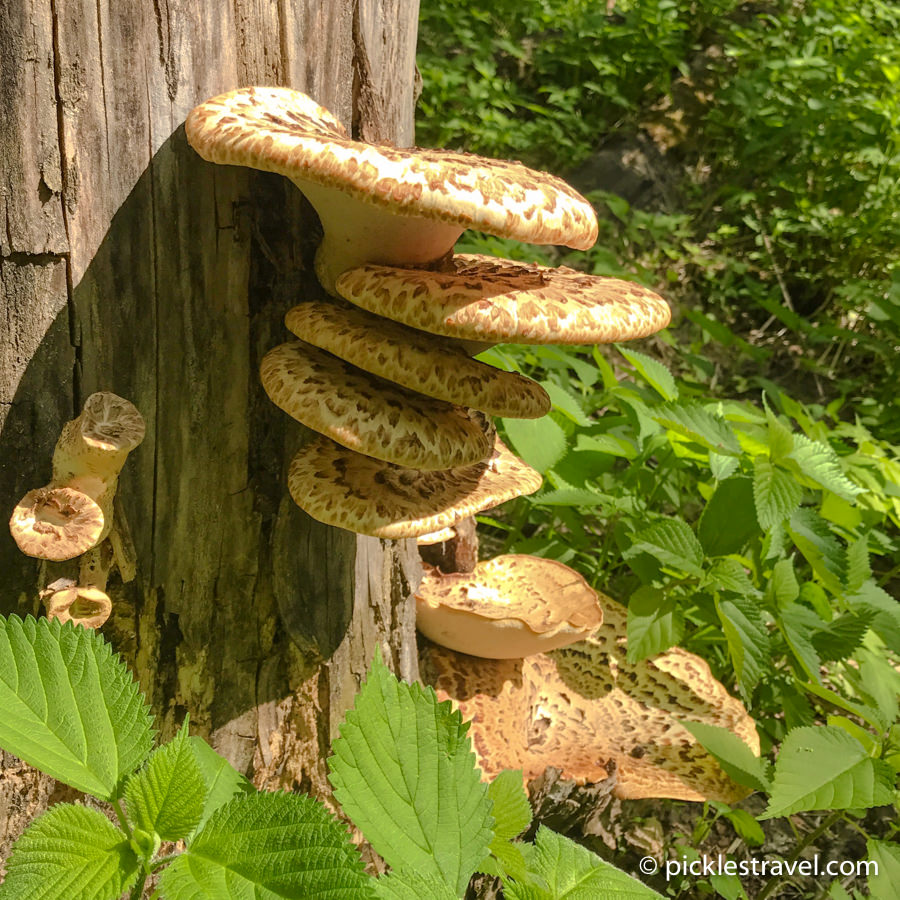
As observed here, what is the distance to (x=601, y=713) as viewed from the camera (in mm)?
3711

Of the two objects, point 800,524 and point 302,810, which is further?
point 800,524

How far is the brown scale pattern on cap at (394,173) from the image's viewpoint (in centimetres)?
163

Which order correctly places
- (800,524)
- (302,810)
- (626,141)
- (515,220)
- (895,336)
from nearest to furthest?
1. (302,810)
2. (515,220)
3. (800,524)
4. (895,336)
5. (626,141)

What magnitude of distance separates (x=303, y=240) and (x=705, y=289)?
819 centimetres

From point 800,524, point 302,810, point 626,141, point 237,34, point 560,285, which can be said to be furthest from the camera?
point 626,141

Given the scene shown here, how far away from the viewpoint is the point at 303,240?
226cm

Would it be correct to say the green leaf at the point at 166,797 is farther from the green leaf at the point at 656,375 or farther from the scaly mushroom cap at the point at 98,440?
the green leaf at the point at 656,375

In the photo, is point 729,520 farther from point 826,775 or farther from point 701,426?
point 826,775

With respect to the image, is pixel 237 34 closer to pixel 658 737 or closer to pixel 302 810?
pixel 302 810

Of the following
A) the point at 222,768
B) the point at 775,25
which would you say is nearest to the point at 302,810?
the point at 222,768

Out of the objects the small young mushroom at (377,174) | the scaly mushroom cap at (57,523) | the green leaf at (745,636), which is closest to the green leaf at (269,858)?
the scaly mushroom cap at (57,523)

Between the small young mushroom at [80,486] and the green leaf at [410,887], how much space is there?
1.09 m

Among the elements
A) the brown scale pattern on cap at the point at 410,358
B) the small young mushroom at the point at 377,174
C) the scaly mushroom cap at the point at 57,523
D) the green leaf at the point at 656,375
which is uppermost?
the small young mushroom at the point at 377,174

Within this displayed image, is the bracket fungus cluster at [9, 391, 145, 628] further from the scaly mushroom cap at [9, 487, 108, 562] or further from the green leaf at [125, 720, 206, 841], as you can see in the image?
the green leaf at [125, 720, 206, 841]
